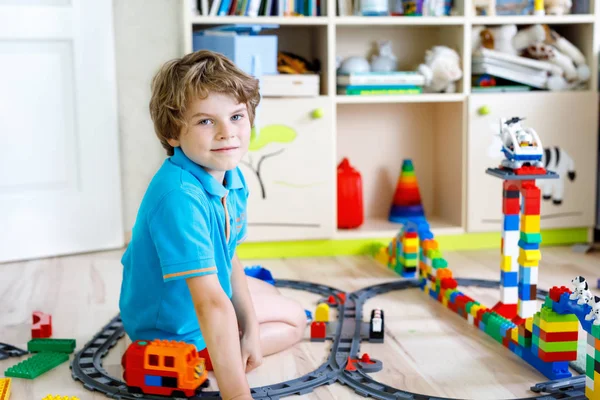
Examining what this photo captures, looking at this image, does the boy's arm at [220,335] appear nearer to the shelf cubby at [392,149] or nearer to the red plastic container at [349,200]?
the red plastic container at [349,200]

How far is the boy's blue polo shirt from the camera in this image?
1.21m

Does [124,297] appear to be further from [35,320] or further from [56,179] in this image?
[56,179]

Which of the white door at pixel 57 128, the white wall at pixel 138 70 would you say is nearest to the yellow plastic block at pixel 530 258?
the white wall at pixel 138 70

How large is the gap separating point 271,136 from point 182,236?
120 cm

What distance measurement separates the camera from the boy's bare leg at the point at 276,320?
1571 mm

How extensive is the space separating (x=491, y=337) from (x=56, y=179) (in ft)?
5.01

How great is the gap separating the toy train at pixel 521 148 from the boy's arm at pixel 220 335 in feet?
2.46

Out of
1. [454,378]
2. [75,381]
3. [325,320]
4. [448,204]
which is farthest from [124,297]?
[448,204]

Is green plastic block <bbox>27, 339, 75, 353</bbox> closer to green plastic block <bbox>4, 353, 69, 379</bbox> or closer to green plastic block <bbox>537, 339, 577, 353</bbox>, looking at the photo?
green plastic block <bbox>4, 353, 69, 379</bbox>

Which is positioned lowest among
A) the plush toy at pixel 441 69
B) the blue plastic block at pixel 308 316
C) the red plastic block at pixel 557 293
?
the blue plastic block at pixel 308 316

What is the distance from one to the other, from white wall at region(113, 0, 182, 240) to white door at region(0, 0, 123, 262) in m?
0.04

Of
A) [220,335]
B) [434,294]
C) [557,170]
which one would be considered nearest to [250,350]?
[220,335]

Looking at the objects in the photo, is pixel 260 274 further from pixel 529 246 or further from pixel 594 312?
pixel 594 312

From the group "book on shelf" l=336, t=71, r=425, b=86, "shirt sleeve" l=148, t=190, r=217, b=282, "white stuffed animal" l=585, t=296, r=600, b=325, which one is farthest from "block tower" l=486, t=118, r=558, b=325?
"book on shelf" l=336, t=71, r=425, b=86
